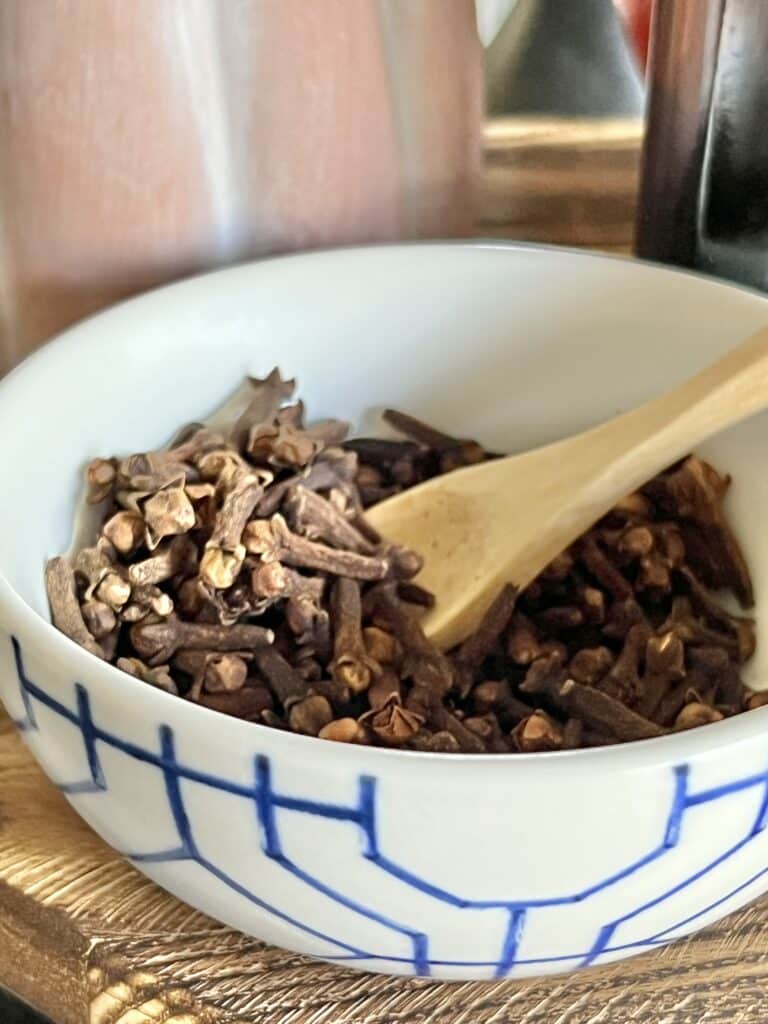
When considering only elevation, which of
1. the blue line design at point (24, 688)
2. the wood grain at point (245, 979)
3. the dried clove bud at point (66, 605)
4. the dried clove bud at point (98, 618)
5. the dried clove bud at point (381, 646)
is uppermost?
the blue line design at point (24, 688)

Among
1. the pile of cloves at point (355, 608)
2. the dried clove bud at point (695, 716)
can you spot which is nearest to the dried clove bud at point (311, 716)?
the pile of cloves at point (355, 608)

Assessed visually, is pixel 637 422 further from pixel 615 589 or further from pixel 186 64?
pixel 186 64

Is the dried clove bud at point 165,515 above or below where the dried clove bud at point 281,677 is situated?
above

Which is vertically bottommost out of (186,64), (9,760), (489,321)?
(9,760)

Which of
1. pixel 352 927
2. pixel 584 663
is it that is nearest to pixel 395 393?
pixel 584 663

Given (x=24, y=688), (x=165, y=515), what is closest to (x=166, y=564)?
(x=165, y=515)

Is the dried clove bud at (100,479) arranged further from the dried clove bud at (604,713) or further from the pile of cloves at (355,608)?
the dried clove bud at (604,713)

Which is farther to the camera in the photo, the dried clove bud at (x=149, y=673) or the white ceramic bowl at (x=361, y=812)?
the dried clove bud at (x=149, y=673)
